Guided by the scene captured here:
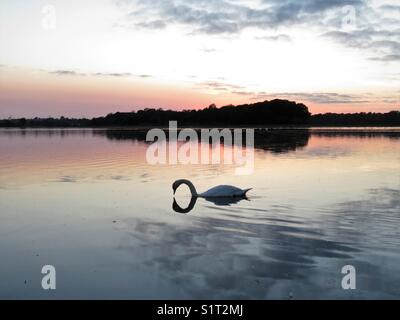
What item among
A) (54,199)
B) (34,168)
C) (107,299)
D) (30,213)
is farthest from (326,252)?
(34,168)

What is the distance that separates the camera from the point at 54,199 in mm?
13078

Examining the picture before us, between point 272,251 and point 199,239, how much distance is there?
154 centimetres

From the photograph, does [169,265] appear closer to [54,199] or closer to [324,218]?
[324,218]

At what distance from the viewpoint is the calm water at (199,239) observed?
20.9ft

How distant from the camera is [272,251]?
779cm

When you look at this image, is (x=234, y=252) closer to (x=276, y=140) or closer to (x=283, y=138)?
(x=276, y=140)

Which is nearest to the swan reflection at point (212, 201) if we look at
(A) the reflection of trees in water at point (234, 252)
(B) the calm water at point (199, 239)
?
(B) the calm water at point (199, 239)

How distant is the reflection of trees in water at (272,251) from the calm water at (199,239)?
19mm

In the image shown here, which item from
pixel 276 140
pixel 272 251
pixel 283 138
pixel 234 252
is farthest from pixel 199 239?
pixel 283 138

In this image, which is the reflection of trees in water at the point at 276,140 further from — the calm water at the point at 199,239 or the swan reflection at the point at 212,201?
the swan reflection at the point at 212,201

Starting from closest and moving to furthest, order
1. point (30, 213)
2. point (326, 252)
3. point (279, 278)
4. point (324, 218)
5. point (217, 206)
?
1. point (279, 278)
2. point (326, 252)
3. point (324, 218)
4. point (30, 213)
5. point (217, 206)

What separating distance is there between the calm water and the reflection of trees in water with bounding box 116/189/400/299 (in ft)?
0.06

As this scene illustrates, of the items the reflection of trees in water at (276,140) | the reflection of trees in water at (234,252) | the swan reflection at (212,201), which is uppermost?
the reflection of trees in water at (276,140)

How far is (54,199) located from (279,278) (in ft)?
27.5
